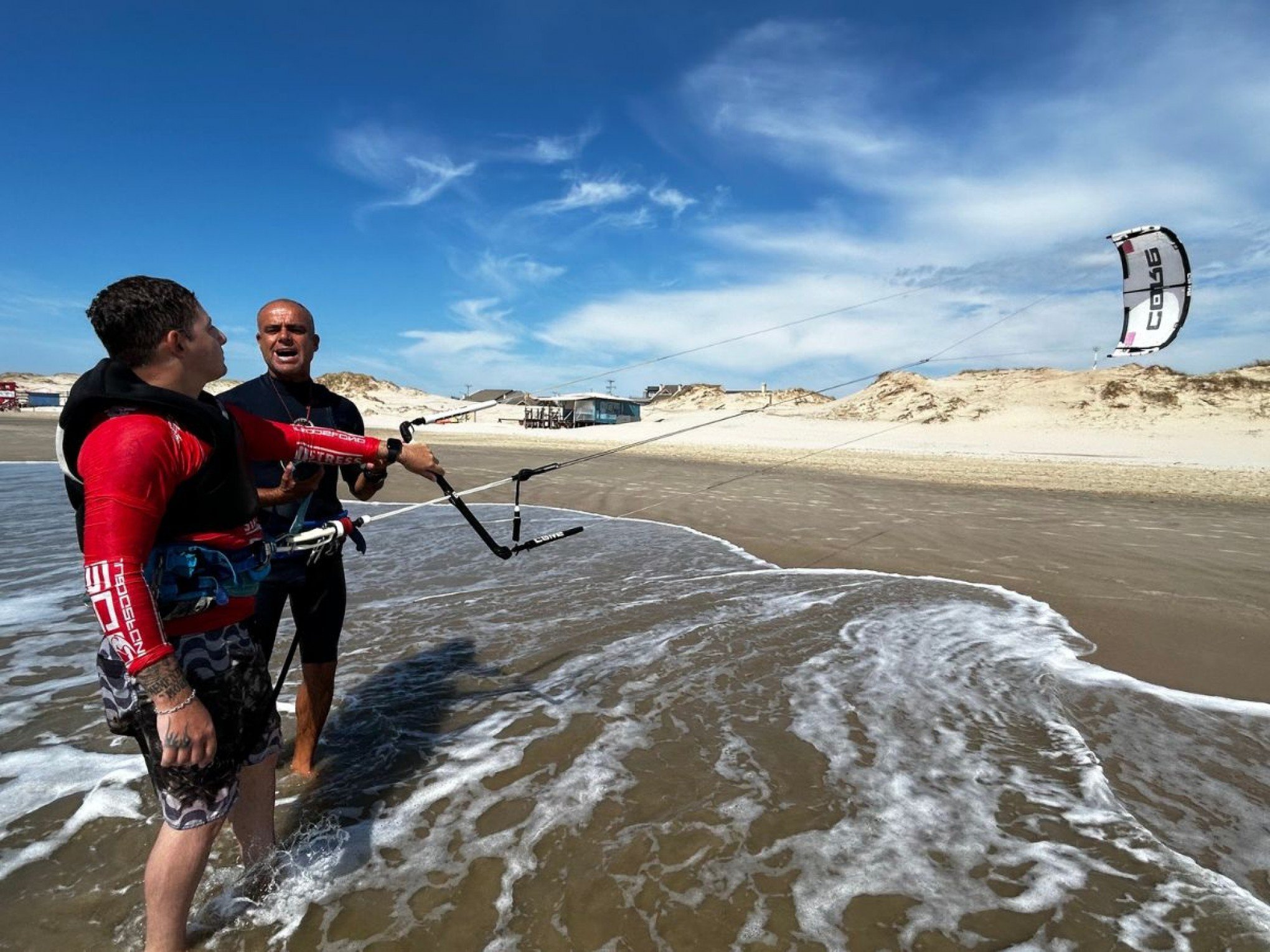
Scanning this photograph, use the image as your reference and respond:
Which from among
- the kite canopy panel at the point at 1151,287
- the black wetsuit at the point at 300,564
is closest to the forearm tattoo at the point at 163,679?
the black wetsuit at the point at 300,564

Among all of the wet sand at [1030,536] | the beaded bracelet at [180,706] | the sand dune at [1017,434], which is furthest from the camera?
the sand dune at [1017,434]

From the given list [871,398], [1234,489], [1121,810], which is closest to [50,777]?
[1121,810]

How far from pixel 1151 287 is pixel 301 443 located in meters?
15.0

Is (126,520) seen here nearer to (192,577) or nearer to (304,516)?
(192,577)

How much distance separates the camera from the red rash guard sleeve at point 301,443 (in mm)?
2320

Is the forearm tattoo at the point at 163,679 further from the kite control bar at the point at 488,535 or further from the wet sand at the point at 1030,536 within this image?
the wet sand at the point at 1030,536

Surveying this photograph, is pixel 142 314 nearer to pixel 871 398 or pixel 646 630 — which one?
pixel 646 630

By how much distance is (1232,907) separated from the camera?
2.47 m

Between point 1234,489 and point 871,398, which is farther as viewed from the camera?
point 871,398

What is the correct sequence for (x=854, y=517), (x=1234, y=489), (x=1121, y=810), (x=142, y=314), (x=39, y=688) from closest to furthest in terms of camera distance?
1. (x=142, y=314)
2. (x=1121, y=810)
3. (x=39, y=688)
4. (x=854, y=517)
5. (x=1234, y=489)

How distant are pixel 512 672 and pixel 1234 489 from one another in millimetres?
16865

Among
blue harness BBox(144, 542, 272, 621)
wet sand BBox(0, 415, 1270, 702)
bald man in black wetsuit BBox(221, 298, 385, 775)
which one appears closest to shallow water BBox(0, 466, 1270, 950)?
bald man in black wetsuit BBox(221, 298, 385, 775)

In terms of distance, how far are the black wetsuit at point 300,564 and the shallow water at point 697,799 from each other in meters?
0.73

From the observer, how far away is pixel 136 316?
1.76 meters
